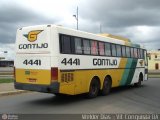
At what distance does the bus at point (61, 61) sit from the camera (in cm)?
1440

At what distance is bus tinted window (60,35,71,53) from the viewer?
1486 cm

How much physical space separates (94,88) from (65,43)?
11.9ft

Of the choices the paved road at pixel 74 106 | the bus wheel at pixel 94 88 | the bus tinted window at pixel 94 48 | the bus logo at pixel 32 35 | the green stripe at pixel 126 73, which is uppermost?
the bus logo at pixel 32 35

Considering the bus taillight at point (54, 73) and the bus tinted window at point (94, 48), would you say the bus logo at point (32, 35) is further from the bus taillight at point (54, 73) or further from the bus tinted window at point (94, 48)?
the bus tinted window at point (94, 48)

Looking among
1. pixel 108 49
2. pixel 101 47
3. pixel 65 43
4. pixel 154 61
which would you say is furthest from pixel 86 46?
pixel 154 61

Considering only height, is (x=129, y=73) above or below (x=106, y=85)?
above

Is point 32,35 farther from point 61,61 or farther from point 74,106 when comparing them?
point 74,106

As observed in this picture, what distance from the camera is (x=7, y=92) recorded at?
18344 mm

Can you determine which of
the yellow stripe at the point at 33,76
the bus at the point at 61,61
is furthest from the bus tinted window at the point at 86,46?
the yellow stripe at the point at 33,76

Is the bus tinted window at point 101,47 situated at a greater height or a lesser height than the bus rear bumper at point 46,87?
greater

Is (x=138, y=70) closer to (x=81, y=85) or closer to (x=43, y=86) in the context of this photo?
(x=81, y=85)

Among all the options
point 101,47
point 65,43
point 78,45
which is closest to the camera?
point 65,43

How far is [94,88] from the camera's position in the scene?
17.7 metres

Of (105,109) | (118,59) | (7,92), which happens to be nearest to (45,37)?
(105,109)
